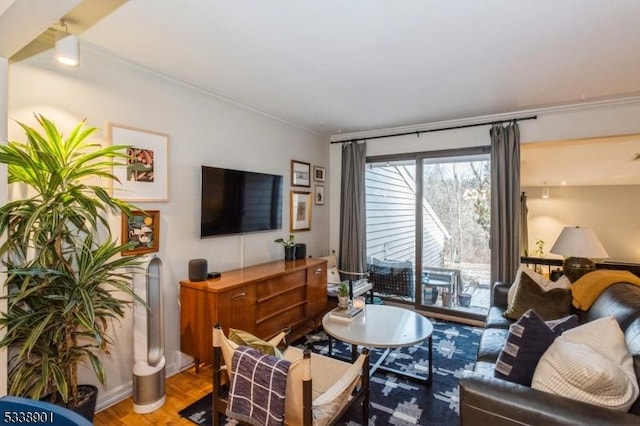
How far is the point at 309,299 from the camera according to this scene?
3514mm

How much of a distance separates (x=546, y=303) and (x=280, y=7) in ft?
9.86

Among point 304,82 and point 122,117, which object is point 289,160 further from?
point 122,117

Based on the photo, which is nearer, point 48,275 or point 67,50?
point 48,275

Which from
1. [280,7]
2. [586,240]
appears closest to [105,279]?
[280,7]

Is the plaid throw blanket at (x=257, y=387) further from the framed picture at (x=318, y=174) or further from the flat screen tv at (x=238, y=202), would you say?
the framed picture at (x=318, y=174)

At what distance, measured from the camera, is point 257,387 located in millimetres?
1441

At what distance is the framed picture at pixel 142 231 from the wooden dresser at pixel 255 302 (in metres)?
0.42

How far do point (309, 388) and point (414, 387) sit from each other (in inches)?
60.5

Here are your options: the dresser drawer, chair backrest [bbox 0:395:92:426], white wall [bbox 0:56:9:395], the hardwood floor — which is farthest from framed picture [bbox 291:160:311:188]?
chair backrest [bbox 0:395:92:426]

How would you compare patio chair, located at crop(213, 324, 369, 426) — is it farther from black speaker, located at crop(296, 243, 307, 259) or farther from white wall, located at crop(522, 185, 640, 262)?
white wall, located at crop(522, 185, 640, 262)

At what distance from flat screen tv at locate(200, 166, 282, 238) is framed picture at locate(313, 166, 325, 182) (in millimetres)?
864

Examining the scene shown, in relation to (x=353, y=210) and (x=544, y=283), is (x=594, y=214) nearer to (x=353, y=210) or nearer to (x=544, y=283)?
(x=544, y=283)

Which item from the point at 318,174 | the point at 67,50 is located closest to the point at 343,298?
the point at 318,174

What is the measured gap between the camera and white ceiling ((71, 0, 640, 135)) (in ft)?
5.78
